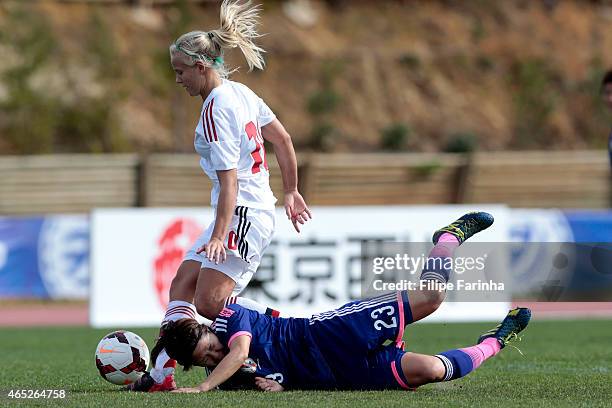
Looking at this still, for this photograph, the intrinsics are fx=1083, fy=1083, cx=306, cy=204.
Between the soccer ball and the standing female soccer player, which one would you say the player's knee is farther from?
the soccer ball

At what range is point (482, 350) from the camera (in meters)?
6.37

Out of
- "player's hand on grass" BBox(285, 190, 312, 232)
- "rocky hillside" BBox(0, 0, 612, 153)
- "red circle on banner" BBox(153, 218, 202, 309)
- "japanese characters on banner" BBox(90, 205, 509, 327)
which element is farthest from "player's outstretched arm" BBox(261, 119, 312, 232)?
"rocky hillside" BBox(0, 0, 612, 153)

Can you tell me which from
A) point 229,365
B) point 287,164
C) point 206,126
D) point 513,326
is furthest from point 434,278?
point 206,126

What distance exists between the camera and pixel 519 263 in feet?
49.4

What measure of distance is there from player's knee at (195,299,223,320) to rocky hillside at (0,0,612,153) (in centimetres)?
2610

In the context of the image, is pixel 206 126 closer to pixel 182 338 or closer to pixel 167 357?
pixel 182 338

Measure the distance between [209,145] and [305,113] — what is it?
3357 cm

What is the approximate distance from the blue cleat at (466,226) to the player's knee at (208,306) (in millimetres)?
1374

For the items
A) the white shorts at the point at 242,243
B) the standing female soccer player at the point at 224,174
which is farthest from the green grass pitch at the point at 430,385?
the white shorts at the point at 242,243

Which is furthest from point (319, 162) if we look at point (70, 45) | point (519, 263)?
point (70, 45)

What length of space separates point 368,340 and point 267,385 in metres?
0.66

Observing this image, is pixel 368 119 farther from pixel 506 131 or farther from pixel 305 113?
pixel 506 131

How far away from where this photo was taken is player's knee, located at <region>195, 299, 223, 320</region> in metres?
6.39

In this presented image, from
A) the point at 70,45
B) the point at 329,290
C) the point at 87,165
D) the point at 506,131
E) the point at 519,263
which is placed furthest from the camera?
the point at 506,131
